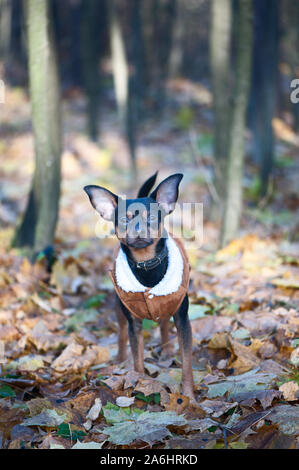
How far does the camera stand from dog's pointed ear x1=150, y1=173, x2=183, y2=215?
3756mm

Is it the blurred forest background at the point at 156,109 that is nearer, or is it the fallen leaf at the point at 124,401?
the fallen leaf at the point at 124,401

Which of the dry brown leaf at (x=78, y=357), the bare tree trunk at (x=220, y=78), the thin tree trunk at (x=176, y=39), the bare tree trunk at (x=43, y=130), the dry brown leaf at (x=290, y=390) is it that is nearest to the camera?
the dry brown leaf at (x=290, y=390)

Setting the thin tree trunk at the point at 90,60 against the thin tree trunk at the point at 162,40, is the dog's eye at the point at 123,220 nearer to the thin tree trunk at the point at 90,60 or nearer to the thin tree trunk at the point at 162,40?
the thin tree trunk at the point at 90,60

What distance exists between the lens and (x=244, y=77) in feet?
25.6

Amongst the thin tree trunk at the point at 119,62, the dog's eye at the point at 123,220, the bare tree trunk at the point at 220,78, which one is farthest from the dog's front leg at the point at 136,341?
the thin tree trunk at the point at 119,62

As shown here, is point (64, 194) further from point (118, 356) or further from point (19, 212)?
point (118, 356)

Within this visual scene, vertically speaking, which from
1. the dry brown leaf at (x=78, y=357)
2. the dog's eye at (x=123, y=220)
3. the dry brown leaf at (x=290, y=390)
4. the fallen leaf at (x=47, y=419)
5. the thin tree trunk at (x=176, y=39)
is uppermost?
the thin tree trunk at (x=176, y=39)

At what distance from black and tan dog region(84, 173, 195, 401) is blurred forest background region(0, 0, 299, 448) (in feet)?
1.84

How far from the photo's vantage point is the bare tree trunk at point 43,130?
6730 millimetres

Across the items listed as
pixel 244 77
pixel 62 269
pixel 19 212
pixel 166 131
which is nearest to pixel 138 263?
pixel 62 269

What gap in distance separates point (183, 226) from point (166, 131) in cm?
1026

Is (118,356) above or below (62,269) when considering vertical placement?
below

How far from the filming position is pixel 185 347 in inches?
149

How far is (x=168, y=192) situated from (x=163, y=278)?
676mm
